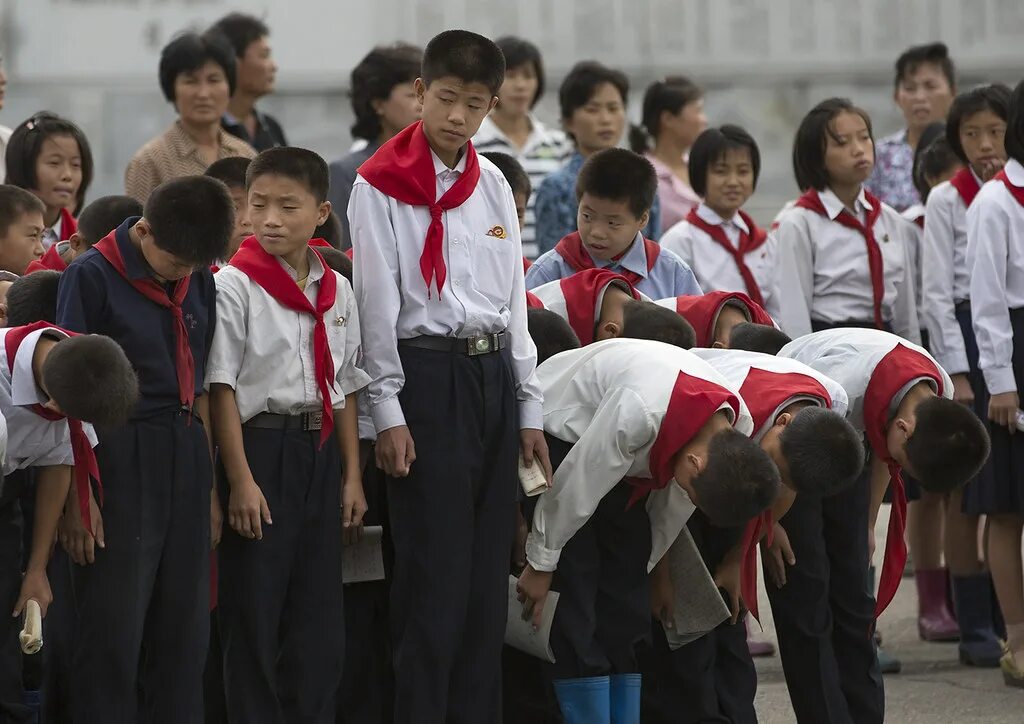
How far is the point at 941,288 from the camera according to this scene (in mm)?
5895

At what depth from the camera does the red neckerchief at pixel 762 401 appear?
14.3 ft

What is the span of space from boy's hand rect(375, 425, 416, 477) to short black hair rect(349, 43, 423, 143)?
2310mm

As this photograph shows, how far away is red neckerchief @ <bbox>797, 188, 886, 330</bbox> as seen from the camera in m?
5.86

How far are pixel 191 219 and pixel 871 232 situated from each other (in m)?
2.79

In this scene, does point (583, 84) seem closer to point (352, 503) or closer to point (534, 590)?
point (534, 590)

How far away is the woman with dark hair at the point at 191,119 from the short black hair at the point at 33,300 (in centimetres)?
185

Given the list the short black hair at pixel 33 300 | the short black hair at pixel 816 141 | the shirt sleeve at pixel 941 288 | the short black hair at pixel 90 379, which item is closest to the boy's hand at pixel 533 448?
the short black hair at pixel 90 379

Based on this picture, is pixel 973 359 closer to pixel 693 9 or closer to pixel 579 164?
pixel 579 164

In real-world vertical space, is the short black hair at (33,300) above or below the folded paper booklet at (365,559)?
above

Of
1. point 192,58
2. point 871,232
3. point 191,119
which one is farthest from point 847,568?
point 192,58

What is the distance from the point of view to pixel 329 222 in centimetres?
504

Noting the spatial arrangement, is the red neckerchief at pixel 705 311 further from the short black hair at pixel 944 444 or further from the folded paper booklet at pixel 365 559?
the folded paper booklet at pixel 365 559

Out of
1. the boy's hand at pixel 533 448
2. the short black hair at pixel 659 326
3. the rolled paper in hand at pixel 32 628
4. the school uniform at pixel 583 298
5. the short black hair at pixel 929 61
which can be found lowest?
the rolled paper in hand at pixel 32 628

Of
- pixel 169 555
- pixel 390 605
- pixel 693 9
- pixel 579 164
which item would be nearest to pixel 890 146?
pixel 579 164
